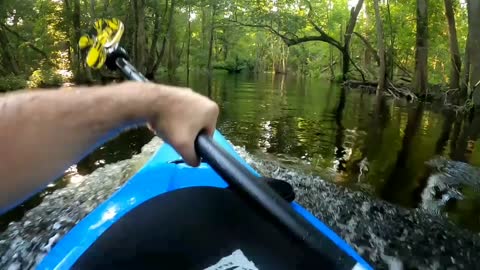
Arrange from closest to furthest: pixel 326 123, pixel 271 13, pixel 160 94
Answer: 1. pixel 160 94
2. pixel 326 123
3. pixel 271 13

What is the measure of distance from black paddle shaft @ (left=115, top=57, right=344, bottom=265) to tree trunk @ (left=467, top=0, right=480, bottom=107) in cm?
1155

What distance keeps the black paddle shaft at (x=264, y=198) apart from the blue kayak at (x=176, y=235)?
0.20 m

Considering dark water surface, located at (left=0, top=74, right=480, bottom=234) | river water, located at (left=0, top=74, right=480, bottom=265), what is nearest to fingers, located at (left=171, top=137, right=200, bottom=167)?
river water, located at (left=0, top=74, right=480, bottom=265)

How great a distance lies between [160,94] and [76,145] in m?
0.24

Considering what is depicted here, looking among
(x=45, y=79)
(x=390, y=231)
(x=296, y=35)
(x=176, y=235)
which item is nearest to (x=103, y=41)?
(x=176, y=235)

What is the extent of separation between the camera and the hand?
1027 mm

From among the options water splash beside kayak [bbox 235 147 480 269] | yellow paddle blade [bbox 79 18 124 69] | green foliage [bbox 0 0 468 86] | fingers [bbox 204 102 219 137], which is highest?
green foliage [bbox 0 0 468 86]

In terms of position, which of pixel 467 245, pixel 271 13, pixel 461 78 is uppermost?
pixel 271 13

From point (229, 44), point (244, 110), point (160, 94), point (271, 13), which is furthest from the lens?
point (229, 44)

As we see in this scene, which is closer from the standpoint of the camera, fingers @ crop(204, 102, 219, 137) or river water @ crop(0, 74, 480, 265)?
fingers @ crop(204, 102, 219, 137)

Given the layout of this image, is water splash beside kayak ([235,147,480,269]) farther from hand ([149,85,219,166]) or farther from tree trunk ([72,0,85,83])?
tree trunk ([72,0,85,83])

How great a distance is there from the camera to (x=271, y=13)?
1766cm

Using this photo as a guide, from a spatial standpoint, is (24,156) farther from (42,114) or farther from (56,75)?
(56,75)

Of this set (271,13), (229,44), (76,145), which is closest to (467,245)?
(76,145)
